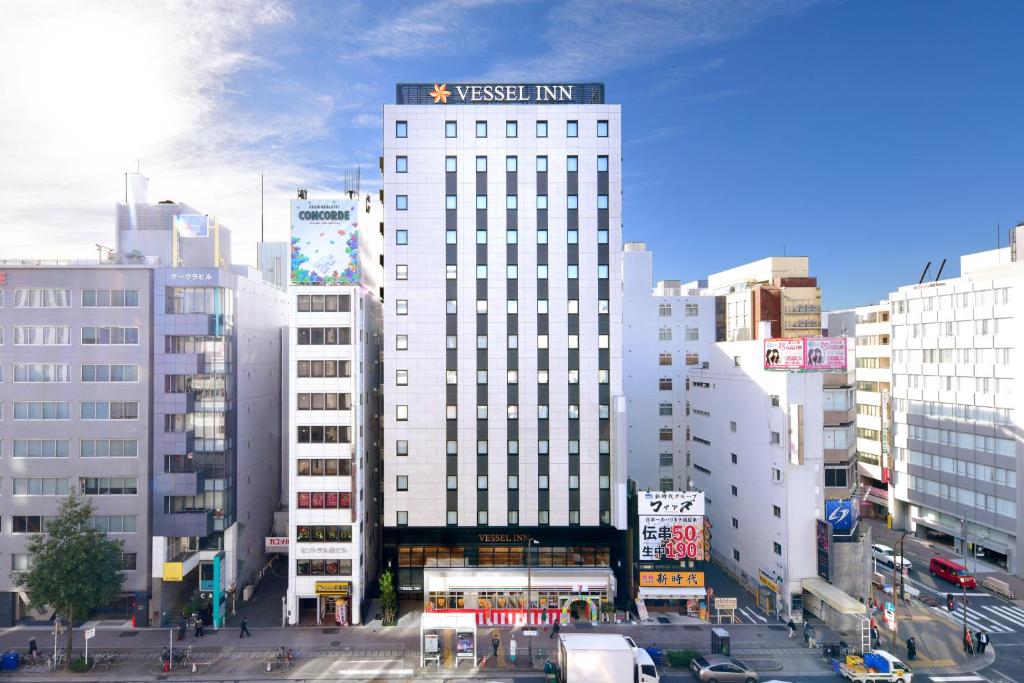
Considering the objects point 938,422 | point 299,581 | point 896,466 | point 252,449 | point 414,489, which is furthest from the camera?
point 896,466

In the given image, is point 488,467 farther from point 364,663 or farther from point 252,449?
point 252,449

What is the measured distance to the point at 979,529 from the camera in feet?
222

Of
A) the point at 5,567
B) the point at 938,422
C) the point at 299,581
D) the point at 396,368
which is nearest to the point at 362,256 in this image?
the point at 396,368

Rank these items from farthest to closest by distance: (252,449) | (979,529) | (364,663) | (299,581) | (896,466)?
(896,466) → (979,529) → (252,449) → (299,581) → (364,663)

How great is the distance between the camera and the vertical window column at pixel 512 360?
55719mm

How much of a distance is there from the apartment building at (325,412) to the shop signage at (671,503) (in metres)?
25.0

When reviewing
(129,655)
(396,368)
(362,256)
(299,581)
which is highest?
(362,256)

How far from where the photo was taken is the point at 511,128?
57281 mm

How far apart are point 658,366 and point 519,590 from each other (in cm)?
3838

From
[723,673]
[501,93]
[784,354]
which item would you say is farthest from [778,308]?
[723,673]

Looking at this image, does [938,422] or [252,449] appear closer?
[252,449]

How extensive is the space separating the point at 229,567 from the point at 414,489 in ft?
57.2

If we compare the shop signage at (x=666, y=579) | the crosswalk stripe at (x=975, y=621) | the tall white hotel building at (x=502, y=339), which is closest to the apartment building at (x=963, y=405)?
the crosswalk stripe at (x=975, y=621)

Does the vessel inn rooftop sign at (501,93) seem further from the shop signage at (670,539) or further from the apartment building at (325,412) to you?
the shop signage at (670,539)
